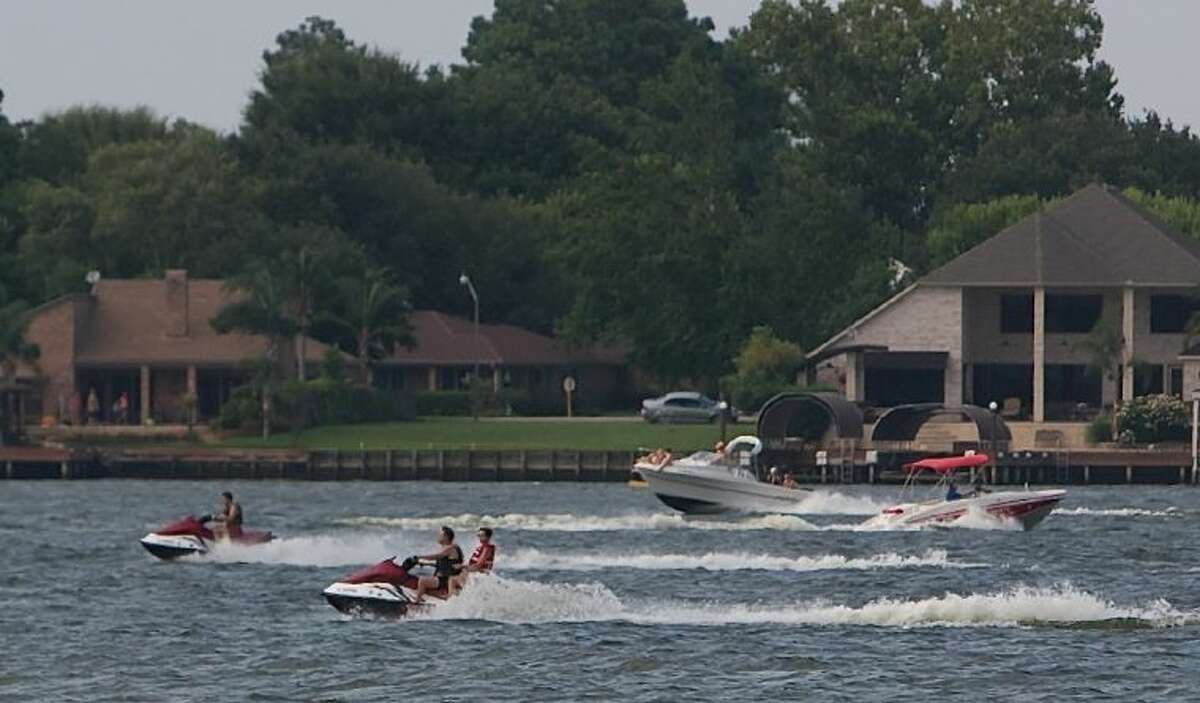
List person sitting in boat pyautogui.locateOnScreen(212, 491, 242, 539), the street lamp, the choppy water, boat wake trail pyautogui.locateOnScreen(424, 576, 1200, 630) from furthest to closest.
Answer: the street lamp
person sitting in boat pyautogui.locateOnScreen(212, 491, 242, 539)
boat wake trail pyautogui.locateOnScreen(424, 576, 1200, 630)
the choppy water

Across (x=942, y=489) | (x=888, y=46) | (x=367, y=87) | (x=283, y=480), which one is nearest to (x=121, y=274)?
(x=367, y=87)

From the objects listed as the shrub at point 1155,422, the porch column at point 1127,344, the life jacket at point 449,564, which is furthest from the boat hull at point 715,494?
the porch column at point 1127,344

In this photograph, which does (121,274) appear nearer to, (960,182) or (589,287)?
(589,287)

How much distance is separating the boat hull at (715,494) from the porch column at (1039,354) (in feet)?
112

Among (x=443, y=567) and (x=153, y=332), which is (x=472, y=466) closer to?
(x=153, y=332)

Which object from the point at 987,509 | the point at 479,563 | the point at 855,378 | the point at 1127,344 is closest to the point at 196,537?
the point at 479,563

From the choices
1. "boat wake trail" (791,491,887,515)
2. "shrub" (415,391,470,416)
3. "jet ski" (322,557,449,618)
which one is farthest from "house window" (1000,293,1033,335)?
"jet ski" (322,557,449,618)

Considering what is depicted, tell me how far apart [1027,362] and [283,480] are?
29503 millimetres

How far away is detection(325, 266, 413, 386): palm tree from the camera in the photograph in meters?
128

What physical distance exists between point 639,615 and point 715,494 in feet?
98.3

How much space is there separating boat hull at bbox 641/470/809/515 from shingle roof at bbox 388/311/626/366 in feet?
156

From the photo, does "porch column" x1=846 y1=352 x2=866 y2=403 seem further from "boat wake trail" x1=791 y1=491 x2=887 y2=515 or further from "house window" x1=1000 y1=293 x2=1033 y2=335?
"boat wake trail" x1=791 y1=491 x2=887 y2=515

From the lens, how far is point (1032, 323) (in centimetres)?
12212

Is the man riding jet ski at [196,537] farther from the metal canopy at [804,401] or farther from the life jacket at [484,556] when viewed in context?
the metal canopy at [804,401]
